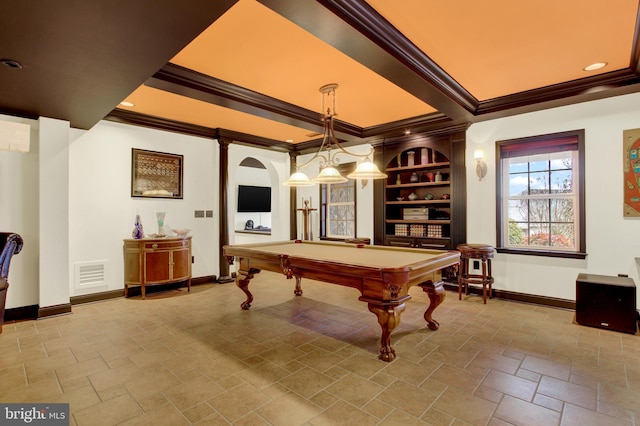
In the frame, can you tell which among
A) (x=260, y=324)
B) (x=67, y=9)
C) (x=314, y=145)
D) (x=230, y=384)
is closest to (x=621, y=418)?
(x=230, y=384)

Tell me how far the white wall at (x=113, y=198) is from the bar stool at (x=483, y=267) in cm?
431

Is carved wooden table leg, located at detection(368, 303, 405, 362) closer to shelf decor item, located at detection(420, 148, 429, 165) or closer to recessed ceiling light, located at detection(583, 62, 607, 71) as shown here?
recessed ceiling light, located at detection(583, 62, 607, 71)

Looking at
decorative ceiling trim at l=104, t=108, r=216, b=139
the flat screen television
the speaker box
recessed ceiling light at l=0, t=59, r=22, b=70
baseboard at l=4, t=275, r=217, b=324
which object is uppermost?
decorative ceiling trim at l=104, t=108, r=216, b=139

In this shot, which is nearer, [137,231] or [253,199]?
[137,231]

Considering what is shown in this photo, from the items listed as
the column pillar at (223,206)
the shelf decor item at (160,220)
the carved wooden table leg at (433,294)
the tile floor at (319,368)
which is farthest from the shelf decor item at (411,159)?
the shelf decor item at (160,220)

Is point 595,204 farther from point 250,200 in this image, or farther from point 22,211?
point 250,200

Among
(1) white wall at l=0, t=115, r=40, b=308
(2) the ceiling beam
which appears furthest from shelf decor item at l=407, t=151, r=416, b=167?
(1) white wall at l=0, t=115, r=40, b=308

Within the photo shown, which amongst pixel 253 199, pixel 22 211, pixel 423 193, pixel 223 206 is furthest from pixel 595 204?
pixel 253 199

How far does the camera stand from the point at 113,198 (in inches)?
181

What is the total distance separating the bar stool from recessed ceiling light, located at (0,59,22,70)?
5.03 metres

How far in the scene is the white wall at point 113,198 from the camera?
170 inches

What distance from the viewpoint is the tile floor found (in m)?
1.96

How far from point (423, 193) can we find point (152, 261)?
14.8 ft

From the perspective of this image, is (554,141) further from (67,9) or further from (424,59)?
(67,9)
